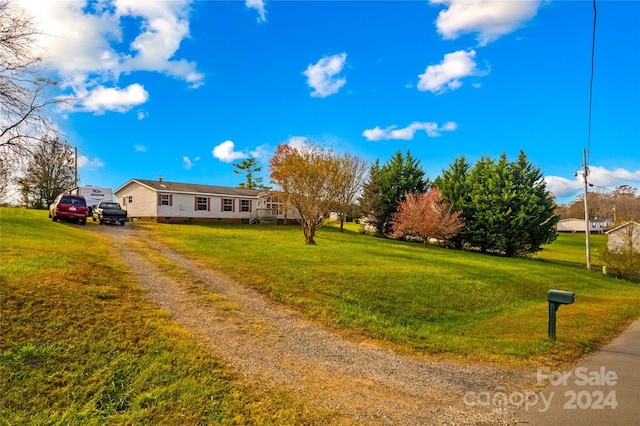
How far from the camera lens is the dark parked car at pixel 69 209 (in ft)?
75.8

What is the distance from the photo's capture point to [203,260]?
43.7 feet

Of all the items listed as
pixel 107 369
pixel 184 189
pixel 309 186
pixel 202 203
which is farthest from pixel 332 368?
pixel 184 189

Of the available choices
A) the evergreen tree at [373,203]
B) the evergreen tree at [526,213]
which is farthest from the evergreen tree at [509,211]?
the evergreen tree at [373,203]

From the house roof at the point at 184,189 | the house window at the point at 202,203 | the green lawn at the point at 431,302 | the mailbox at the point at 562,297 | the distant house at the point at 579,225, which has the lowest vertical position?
the green lawn at the point at 431,302

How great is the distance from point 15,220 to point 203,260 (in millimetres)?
14365

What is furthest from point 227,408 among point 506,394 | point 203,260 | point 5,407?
point 203,260

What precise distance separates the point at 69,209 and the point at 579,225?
93.5 m

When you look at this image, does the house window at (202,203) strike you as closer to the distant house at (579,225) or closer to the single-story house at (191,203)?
the single-story house at (191,203)

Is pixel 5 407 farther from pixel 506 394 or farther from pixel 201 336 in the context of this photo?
pixel 506 394

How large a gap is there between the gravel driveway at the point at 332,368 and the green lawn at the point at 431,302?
840mm

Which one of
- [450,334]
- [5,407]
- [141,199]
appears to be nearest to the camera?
[5,407]

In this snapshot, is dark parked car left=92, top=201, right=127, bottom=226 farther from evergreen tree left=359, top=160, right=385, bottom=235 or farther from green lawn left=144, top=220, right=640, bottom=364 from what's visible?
evergreen tree left=359, top=160, right=385, bottom=235

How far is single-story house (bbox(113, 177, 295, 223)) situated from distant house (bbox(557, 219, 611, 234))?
73.8 m

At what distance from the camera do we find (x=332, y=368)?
223 inches
